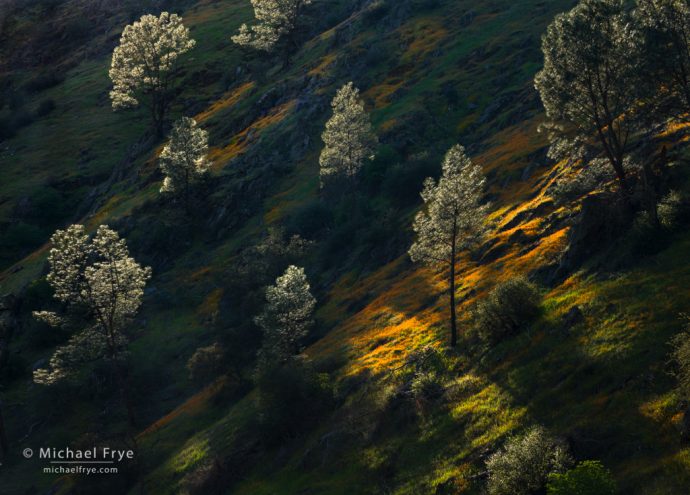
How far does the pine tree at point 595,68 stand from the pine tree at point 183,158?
63.8 m

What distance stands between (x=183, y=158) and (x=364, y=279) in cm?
4180

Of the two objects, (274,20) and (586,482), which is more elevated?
(274,20)

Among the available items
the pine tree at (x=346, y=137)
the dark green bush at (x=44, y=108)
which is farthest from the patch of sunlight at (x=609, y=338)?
the dark green bush at (x=44, y=108)

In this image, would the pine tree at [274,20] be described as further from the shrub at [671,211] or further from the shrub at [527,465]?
the shrub at [527,465]

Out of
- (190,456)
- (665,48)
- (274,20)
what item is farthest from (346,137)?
(274,20)

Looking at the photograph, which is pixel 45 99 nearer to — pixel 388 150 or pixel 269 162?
pixel 269 162

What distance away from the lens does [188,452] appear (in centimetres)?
4831

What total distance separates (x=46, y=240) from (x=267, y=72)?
58372 mm

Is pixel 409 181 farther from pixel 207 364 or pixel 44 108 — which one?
pixel 44 108

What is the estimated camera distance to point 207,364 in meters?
58.3

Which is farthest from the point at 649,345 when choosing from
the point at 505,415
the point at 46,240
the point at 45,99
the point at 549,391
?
the point at 45,99

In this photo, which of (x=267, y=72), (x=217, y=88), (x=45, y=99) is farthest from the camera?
(x=45, y=99)

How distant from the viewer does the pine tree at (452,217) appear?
1652 inches

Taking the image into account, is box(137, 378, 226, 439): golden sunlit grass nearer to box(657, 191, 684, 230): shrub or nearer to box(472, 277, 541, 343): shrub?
box(472, 277, 541, 343): shrub
